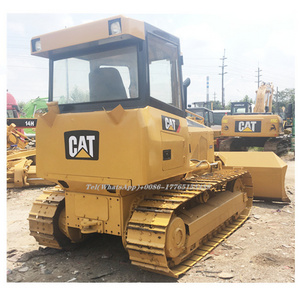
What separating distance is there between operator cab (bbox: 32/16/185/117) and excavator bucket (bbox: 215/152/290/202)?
333cm

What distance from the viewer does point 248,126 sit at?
12453 millimetres

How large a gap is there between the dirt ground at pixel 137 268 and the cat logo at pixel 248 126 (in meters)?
7.64

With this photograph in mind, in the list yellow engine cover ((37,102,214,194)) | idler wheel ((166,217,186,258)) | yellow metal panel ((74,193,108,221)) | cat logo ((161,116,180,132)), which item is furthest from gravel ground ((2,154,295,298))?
cat logo ((161,116,180,132))

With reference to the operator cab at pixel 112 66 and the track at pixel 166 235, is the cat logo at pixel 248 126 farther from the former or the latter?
the operator cab at pixel 112 66

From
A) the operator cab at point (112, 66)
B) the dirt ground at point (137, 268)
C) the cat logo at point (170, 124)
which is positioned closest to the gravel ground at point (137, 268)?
the dirt ground at point (137, 268)

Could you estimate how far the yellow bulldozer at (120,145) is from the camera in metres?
3.06

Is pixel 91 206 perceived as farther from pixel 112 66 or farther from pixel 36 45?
pixel 36 45

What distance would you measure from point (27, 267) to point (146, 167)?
6.56 ft

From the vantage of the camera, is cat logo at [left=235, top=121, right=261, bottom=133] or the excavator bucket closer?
the excavator bucket

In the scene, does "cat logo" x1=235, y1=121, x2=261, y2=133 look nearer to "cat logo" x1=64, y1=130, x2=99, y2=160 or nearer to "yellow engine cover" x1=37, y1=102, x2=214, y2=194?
"yellow engine cover" x1=37, y1=102, x2=214, y2=194

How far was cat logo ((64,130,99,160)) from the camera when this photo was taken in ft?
10.6

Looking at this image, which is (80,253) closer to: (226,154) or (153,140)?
(153,140)

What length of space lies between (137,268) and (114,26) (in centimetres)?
264

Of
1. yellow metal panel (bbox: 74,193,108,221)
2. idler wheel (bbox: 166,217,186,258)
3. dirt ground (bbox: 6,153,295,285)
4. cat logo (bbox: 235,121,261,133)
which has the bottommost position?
dirt ground (bbox: 6,153,295,285)
